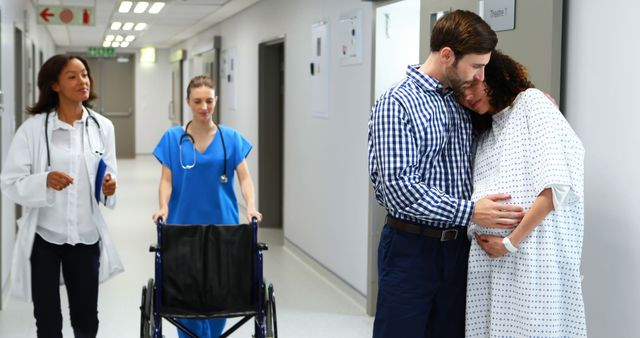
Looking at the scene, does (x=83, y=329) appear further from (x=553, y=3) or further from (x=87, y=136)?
(x=553, y=3)

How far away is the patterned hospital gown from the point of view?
2270mm

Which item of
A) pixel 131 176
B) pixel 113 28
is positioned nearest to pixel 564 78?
pixel 113 28

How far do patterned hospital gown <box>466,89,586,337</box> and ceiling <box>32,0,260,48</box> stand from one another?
704 centimetres

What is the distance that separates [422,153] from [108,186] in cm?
167

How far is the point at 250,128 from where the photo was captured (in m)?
9.59

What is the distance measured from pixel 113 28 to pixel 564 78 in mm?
11406

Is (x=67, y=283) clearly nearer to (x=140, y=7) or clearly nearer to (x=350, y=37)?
(x=350, y=37)

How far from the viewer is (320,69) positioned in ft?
21.8

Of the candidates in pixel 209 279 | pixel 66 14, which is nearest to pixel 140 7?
pixel 66 14

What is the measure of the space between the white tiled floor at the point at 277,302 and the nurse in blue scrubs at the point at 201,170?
4.08 feet

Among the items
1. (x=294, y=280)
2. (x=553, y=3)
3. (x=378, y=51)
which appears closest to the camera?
(x=553, y=3)

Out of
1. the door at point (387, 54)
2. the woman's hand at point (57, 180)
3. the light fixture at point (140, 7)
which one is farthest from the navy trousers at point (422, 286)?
the light fixture at point (140, 7)

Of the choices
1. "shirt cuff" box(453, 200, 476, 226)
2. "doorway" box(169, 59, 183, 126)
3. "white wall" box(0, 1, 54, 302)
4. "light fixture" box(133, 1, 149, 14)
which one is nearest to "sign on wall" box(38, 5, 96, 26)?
"light fixture" box(133, 1, 149, 14)

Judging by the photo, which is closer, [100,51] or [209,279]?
[209,279]
